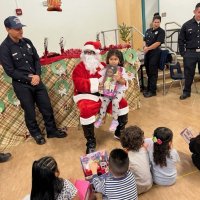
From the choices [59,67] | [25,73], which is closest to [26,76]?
[25,73]

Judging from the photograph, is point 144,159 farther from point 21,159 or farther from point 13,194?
point 21,159

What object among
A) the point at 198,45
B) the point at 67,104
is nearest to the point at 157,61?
the point at 198,45

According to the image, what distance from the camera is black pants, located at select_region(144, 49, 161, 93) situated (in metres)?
4.13

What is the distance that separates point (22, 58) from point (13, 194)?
55.7 inches

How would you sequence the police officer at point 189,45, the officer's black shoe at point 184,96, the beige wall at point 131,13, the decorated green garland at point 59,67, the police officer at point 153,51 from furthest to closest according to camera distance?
the beige wall at point 131,13 → the police officer at point 153,51 → the officer's black shoe at point 184,96 → the police officer at point 189,45 → the decorated green garland at point 59,67

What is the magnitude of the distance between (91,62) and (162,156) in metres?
1.22

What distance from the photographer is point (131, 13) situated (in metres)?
5.92

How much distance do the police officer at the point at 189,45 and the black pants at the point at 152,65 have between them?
42 cm

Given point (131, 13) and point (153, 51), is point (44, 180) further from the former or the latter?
point (131, 13)

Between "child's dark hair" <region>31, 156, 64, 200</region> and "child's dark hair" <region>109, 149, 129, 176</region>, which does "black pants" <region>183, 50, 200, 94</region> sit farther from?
"child's dark hair" <region>31, 156, 64, 200</region>

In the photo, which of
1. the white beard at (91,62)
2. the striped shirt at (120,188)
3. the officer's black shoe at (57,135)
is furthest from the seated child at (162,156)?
the officer's black shoe at (57,135)

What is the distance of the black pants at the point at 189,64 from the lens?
3859 mm

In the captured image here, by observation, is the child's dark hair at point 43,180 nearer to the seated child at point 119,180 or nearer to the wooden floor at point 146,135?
the seated child at point 119,180

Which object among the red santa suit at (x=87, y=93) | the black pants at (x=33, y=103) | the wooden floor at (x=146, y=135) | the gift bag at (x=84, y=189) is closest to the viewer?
the gift bag at (x=84, y=189)
